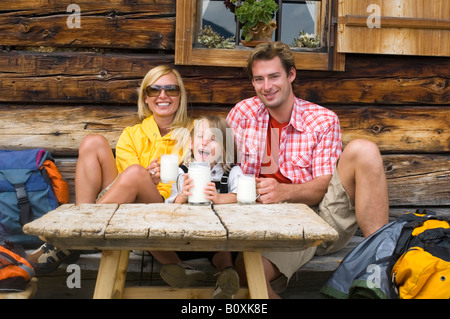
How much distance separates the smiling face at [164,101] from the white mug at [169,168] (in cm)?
56

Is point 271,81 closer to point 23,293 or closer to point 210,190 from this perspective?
point 210,190

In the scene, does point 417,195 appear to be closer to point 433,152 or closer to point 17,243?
point 433,152

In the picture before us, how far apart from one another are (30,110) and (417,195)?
8.38ft

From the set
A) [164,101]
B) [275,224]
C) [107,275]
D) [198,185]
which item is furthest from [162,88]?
[275,224]

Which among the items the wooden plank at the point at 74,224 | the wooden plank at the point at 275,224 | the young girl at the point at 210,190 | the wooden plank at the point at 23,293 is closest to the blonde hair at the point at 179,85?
the young girl at the point at 210,190

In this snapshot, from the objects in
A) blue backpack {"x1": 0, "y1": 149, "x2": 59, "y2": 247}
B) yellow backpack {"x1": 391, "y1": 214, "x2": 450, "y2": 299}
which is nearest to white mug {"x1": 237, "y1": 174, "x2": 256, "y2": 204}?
yellow backpack {"x1": 391, "y1": 214, "x2": 450, "y2": 299}

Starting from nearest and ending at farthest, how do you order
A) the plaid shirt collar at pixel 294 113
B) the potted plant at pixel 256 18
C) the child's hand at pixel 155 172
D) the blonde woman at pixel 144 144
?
the child's hand at pixel 155 172 < the blonde woman at pixel 144 144 < the plaid shirt collar at pixel 294 113 < the potted plant at pixel 256 18

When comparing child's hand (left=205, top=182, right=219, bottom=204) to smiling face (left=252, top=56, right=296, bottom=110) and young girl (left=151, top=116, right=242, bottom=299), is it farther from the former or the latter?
smiling face (left=252, top=56, right=296, bottom=110)

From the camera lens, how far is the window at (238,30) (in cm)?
337

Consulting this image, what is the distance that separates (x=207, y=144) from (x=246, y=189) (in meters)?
0.44

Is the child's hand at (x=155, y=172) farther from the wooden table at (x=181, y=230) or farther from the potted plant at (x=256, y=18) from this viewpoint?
the potted plant at (x=256, y=18)

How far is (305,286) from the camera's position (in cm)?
321

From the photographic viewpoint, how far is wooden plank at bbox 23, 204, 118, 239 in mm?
1931
